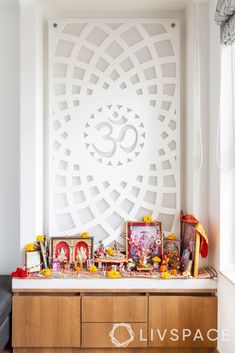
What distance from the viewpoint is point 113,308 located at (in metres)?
2.92

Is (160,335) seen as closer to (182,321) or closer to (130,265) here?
(182,321)

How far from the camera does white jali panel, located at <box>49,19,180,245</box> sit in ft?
11.0

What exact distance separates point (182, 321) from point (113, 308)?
50 centimetres

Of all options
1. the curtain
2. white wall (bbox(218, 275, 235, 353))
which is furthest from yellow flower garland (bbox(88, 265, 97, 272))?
the curtain

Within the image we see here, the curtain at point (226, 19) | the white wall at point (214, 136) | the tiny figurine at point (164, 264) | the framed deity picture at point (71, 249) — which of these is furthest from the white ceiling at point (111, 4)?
the tiny figurine at point (164, 264)

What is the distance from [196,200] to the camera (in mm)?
3152

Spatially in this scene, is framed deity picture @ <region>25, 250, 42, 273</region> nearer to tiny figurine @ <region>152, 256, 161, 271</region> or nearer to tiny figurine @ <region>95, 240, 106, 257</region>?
tiny figurine @ <region>95, 240, 106, 257</region>

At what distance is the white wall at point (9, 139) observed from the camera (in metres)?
3.39

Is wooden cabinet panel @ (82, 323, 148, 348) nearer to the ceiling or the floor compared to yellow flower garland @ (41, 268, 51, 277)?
nearer to the floor

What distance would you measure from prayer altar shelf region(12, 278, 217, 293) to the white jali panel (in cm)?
50

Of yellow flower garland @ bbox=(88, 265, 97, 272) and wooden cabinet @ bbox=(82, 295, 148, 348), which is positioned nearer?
wooden cabinet @ bbox=(82, 295, 148, 348)

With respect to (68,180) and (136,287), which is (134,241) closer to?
(136,287)

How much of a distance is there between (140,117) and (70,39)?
856mm

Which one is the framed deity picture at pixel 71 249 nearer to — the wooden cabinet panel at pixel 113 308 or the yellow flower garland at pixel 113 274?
the yellow flower garland at pixel 113 274
